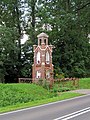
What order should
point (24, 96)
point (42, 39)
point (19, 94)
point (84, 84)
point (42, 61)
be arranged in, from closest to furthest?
point (24, 96)
point (19, 94)
point (42, 61)
point (42, 39)
point (84, 84)

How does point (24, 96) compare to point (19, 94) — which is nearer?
point (24, 96)

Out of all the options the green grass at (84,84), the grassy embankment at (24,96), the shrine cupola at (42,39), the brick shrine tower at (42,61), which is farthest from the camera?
the shrine cupola at (42,39)

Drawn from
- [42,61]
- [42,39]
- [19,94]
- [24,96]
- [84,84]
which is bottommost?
[24,96]

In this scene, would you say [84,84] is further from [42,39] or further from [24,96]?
[24,96]

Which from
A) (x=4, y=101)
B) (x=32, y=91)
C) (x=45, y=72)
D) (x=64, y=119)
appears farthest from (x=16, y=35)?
(x=64, y=119)

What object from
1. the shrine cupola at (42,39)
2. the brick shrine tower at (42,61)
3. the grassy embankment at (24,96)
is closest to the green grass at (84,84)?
the brick shrine tower at (42,61)

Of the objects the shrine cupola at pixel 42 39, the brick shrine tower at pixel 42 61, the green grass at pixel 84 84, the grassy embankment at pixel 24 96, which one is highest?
the shrine cupola at pixel 42 39

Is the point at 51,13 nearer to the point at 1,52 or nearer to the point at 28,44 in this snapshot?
the point at 28,44

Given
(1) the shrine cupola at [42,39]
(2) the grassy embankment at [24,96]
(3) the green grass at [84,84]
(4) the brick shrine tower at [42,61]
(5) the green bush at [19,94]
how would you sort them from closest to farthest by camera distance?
(2) the grassy embankment at [24,96] → (5) the green bush at [19,94] → (4) the brick shrine tower at [42,61] → (3) the green grass at [84,84] → (1) the shrine cupola at [42,39]

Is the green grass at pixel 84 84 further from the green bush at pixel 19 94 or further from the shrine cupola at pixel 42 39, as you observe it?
the green bush at pixel 19 94

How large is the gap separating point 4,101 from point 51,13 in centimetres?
2581

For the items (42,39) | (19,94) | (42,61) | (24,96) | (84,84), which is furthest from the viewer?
(84,84)

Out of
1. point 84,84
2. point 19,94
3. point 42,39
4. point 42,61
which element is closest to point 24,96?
point 19,94

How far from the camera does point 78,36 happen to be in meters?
47.1
